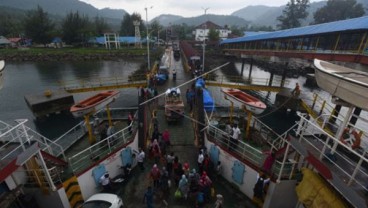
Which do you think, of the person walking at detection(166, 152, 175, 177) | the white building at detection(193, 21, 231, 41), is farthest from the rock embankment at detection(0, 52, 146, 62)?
the person walking at detection(166, 152, 175, 177)

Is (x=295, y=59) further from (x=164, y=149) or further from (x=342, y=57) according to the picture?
(x=164, y=149)

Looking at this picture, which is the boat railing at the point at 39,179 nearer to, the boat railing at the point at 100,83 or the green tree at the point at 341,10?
the boat railing at the point at 100,83

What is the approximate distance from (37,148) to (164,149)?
719 centimetres

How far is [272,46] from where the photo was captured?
134 feet

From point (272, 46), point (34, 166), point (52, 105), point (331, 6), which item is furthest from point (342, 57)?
point (331, 6)

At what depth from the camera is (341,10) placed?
95.2 metres

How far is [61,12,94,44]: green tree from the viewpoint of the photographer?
90.8m

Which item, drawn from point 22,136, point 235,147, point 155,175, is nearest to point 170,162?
point 155,175

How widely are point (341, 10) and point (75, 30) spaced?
120m

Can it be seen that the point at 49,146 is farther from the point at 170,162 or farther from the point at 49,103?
Result: the point at 49,103

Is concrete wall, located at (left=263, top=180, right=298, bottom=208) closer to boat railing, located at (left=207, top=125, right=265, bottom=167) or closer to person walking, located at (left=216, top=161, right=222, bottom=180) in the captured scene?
boat railing, located at (left=207, top=125, right=265, bottom=167)

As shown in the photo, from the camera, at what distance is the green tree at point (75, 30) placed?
90.8 metres

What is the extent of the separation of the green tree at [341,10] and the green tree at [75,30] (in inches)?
4323

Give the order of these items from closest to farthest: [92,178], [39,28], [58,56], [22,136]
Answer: [22,136] < [92,178] < [58,56] < [39,28]
